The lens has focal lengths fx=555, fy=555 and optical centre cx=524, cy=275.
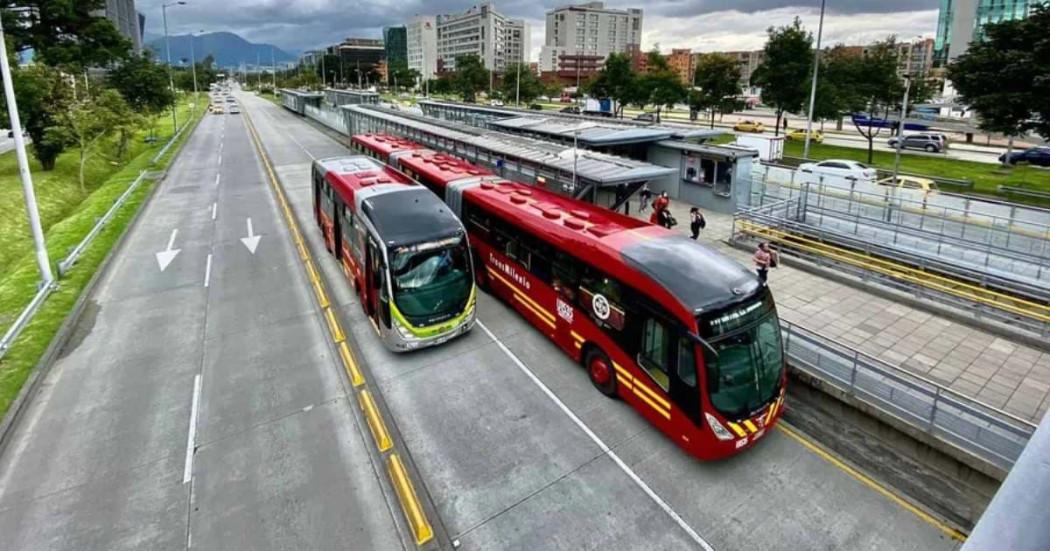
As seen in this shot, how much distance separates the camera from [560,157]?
21.1 m

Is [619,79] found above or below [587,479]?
above

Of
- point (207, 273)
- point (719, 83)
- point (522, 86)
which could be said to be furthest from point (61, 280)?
point (522, 86)

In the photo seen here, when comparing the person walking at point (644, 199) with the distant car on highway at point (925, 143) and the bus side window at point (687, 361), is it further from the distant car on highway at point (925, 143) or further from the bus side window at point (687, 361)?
the distant car on highway at point (925, 143)

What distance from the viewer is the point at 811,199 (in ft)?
71.1

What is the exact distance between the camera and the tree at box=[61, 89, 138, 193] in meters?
32.0

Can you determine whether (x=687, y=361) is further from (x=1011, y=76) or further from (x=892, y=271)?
(x=1011, y=76)

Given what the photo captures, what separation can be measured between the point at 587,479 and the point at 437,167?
1439cm

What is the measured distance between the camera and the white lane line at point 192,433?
8.69 meters

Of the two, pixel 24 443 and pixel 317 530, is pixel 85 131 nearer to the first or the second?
pixel 24 443

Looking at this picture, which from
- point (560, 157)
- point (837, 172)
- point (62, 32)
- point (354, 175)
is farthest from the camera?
point (62, 32)

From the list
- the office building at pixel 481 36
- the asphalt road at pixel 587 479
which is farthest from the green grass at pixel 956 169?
the office building at pixel 481 36

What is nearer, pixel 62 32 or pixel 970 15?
pixel 62 32

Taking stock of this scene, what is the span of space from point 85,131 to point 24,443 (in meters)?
31.4

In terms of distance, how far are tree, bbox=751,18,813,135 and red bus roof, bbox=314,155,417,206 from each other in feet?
108
